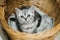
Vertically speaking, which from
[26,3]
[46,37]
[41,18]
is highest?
[26,3]

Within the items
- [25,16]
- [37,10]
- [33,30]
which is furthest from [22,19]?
[37,10]

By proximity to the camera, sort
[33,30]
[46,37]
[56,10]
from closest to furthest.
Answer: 1. [46,37]
2. [33,30]
3. [56,10]

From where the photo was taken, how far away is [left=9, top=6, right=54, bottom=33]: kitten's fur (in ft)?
3.55

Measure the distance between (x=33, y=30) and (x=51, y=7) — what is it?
286mm

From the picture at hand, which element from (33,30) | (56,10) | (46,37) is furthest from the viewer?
(56,10)

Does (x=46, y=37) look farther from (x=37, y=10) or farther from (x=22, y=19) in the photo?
(x=37, y=10)

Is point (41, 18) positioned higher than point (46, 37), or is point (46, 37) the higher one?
point (41, 18)

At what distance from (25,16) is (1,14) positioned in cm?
16

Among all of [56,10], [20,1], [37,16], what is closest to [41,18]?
[37,16]

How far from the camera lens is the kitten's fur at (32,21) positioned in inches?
42.6

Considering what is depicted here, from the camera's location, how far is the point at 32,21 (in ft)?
3.67

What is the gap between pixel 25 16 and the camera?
3.52ft

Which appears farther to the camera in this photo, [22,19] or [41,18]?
[41,18]

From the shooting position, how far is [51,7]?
1.32 m
